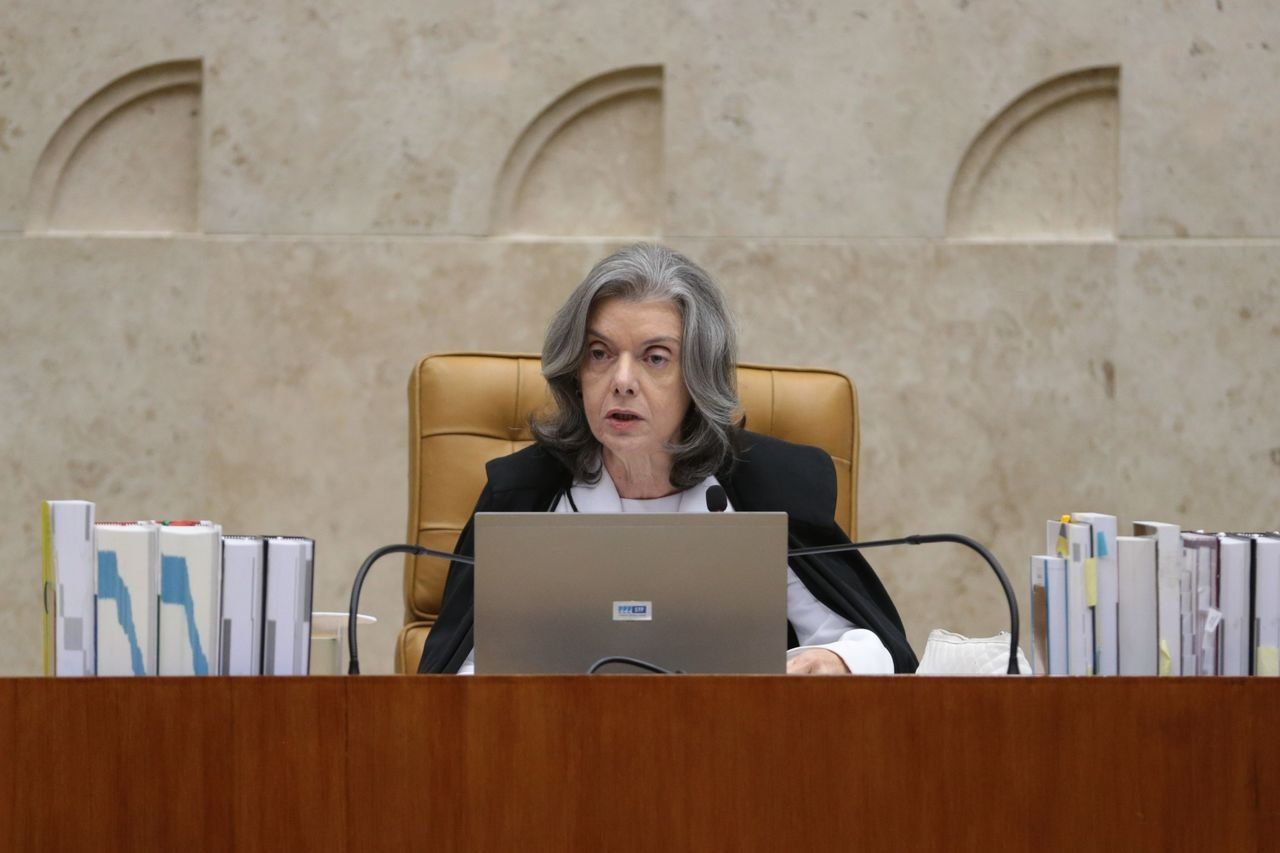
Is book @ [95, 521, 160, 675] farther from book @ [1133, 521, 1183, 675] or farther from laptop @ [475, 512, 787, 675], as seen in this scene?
book @ [1133, 521, 1183, 675]

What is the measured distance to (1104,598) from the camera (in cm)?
136

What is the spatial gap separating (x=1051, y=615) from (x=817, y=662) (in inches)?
17.2

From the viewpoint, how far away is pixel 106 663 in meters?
1.24

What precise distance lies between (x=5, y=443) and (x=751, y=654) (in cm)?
236

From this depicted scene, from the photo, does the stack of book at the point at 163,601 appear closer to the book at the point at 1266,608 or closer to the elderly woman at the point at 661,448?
the elderly woman at the point at 661,448

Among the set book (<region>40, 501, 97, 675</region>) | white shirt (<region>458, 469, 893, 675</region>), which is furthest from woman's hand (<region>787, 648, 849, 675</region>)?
book (<region>40, 501, 97, 675</region>)

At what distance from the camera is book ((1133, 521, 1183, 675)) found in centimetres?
135

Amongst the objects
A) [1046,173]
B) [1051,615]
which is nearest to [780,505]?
[1051,615]

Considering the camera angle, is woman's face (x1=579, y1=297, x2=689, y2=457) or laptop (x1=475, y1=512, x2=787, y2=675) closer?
laptop (x1=475, y1=512, x2=787, y2=675)
